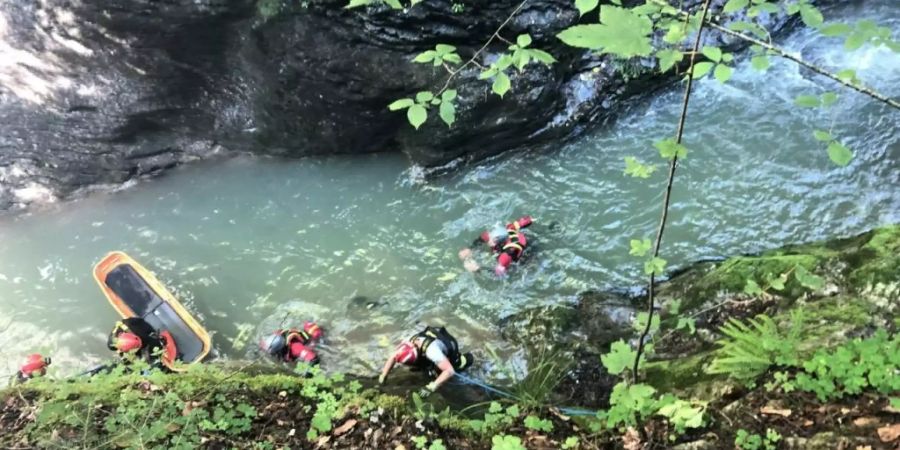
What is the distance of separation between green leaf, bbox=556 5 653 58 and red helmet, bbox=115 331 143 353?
264 inches

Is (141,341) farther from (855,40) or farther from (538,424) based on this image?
(855,40)

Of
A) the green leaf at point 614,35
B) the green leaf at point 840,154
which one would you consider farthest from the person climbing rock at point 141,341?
the green leaf at point 840,154

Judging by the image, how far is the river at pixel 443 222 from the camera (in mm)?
7223

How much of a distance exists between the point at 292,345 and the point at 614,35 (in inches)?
232

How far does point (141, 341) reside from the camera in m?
6.90

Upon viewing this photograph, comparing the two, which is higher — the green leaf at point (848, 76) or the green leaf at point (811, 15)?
the green leaf at point (811, 15)

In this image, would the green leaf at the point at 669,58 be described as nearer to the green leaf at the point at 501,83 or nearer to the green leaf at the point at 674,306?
the green leaf at the point at 501,83

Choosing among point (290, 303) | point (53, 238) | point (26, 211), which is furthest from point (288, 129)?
point (26, 211)

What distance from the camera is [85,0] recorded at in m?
8.48

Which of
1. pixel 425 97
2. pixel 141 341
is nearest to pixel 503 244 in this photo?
pixel 141 341

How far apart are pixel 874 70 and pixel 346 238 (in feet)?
28.0

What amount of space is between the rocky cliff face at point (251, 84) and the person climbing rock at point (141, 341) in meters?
3.98

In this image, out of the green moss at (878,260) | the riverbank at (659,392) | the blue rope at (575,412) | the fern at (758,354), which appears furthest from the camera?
the green moss at (878,260)

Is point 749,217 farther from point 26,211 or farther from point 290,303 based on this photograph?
point 26,211
